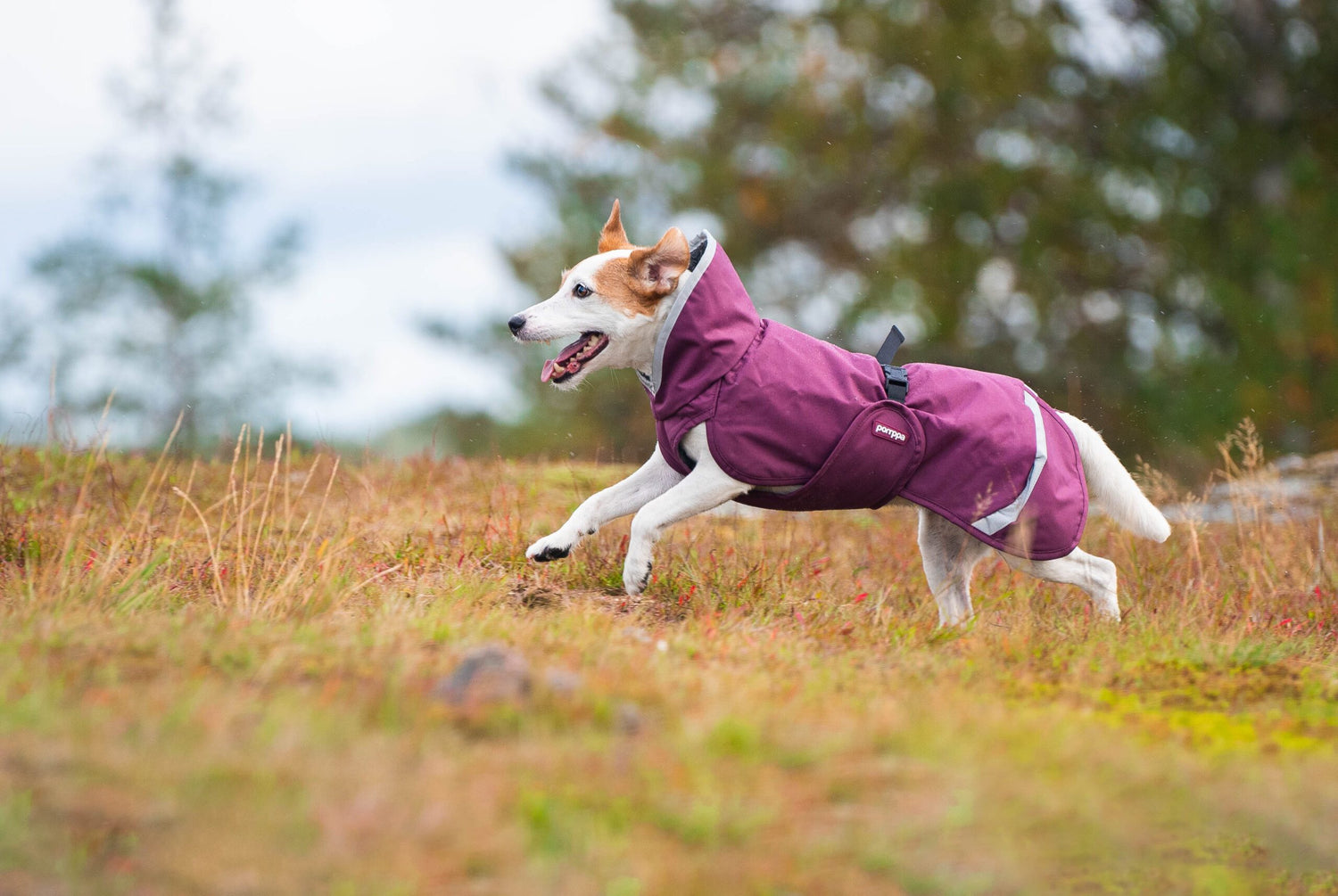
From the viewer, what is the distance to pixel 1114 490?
541 centimetres

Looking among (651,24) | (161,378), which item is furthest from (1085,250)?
(161,378)

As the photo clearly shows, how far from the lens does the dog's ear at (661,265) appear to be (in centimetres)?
488

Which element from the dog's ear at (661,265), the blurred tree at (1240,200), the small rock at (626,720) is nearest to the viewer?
the small rock at (626,720)

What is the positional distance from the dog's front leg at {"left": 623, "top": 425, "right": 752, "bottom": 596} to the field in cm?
34

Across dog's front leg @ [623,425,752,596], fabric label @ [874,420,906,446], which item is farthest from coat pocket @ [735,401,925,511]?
dog's front leg @ [623,425,752,596]

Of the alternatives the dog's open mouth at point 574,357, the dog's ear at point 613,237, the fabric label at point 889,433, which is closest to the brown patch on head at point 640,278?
the dog's open mouth at point 574,357

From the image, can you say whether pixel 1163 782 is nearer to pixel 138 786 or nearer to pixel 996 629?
pixel 996 629

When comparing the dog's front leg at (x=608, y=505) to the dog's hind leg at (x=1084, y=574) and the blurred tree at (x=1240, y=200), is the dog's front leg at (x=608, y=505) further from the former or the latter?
the blurred tree at (x=1240, y=200)

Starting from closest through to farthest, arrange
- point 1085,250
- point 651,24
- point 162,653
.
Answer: point 162,653
point 1085,250
point 651,24

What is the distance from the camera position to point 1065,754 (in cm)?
307

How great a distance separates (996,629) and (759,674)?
63.4 inches

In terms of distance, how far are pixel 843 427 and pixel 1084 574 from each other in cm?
Result: 142

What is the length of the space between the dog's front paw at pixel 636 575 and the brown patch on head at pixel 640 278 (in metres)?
1.09

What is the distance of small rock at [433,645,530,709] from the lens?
3000mm
